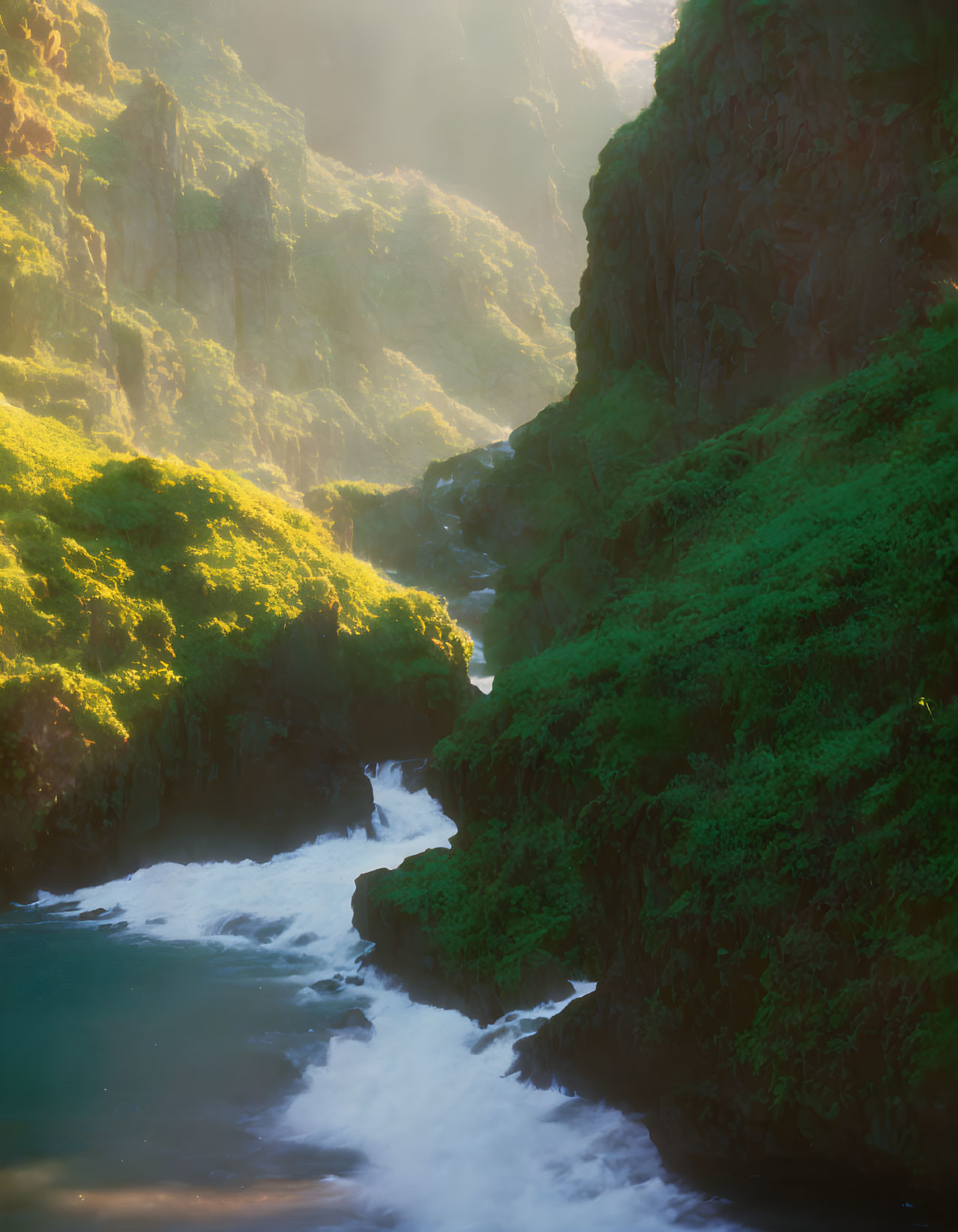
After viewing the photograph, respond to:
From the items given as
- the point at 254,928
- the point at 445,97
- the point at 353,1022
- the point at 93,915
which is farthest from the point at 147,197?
the point at 445,97

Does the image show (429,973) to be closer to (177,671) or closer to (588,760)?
(588,760)

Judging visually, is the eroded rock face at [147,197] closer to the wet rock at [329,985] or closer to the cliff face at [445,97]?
the wet rock at [329,985]

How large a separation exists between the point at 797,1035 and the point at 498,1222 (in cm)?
397

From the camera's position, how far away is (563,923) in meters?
14.9

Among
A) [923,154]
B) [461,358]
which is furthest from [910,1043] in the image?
[461,358]

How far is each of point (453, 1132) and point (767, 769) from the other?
6011 millimetres

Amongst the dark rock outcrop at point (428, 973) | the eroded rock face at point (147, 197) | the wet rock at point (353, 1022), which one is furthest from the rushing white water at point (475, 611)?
the eroded rock face at point (147, 197)

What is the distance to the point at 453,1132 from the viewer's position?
43.1 feet

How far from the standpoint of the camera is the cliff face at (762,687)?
10.1 meters

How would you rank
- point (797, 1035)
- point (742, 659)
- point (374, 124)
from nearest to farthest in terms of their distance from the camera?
point (797, 1035) < point (742, 659) < point (374, 124)

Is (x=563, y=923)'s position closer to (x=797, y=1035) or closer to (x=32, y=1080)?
(x=797, y=1035)

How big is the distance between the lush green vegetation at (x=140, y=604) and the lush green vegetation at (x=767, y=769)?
29.9ft

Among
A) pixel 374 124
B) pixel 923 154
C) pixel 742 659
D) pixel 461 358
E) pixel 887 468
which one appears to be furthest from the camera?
pixel 374 124

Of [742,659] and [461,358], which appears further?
[461,358]
